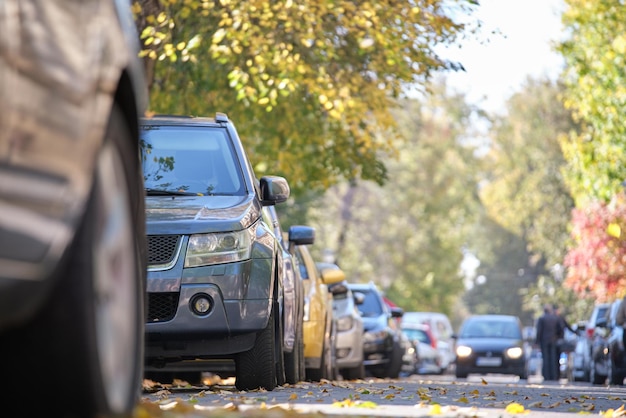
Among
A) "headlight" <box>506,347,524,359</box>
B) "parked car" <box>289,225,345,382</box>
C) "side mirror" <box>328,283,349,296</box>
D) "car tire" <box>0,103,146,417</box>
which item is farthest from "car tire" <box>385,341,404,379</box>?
"car tire" <box>0,103,146,417</box>

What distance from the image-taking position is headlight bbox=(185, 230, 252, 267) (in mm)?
9977

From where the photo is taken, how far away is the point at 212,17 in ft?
68.3

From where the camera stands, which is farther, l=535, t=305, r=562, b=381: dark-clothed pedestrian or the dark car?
the dark car

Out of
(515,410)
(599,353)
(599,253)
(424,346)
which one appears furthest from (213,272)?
(599,253)

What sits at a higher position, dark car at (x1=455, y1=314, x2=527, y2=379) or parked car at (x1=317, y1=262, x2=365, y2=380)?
parked car at (x1=317, y1=262, x2=365, y2=380)

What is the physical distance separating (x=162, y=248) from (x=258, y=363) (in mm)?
1073

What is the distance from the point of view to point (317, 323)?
15984 millimetres

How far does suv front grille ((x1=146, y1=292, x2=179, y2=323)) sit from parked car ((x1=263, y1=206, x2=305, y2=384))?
1.34 m

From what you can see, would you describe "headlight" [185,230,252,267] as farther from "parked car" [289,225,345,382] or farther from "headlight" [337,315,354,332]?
"headlight" [337,315,354,332]

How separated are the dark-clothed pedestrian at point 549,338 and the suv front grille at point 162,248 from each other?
23.9 m

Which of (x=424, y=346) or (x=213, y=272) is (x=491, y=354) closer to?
(x=424, y=346)

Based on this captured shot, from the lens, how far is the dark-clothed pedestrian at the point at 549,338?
3306 centimetres

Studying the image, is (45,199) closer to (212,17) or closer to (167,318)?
(167,318)

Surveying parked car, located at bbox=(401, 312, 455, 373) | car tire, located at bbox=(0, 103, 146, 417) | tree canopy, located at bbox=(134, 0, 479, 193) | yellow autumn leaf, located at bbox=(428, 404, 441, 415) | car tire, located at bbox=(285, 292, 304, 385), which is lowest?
parked car, located at bbox=(401, 312, 455, 373)
